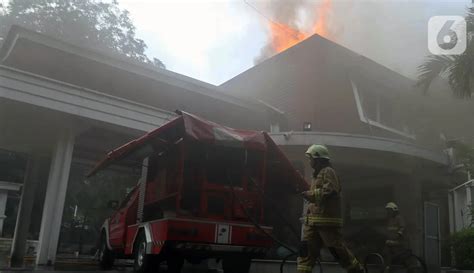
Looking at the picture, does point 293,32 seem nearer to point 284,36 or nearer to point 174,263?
point 284,36

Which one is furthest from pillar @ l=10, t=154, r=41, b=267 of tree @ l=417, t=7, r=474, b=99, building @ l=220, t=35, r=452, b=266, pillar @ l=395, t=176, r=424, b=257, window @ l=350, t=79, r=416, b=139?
tree @ l=417, t=7, r=474, b=99

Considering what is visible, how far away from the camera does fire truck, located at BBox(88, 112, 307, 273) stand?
21.4 feet

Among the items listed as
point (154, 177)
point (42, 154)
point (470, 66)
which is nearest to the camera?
point (154, 177)

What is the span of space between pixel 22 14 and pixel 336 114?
1977 cm

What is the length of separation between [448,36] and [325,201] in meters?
6.78

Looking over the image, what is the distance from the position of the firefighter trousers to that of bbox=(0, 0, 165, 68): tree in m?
21.5

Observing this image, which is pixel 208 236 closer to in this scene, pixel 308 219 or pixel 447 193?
pixel 308 219

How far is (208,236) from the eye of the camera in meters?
6.53

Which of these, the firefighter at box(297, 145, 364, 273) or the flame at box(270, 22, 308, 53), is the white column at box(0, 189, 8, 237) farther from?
the firefighter at box(297, 145, 364, 273)

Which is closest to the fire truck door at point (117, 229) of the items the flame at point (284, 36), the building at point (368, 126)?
the building at point (368, 126)

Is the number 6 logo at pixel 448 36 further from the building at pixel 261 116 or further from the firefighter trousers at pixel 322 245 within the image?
the firefighter trousers at pixel 322 245

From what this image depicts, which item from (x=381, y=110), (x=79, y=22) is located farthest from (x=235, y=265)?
(x=79, y=22)

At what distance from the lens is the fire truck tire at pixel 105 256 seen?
911 cm

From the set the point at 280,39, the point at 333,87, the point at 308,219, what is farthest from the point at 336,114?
the point at 308,219
